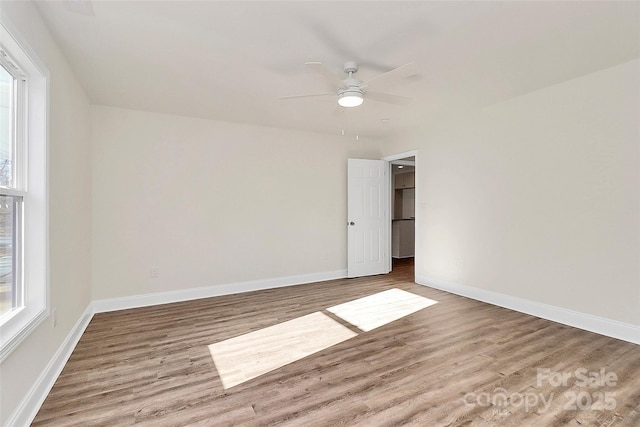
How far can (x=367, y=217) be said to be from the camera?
575cm

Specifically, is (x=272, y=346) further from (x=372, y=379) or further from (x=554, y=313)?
(x=554, y=313)

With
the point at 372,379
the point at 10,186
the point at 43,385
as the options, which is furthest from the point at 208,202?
the point at 372,379

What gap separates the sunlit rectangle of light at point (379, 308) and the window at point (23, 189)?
270 cm

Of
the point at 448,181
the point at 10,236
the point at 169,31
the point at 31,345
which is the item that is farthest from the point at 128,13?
the point at 448,181

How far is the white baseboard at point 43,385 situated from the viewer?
1737mm

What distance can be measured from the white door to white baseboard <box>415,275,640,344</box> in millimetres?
1358

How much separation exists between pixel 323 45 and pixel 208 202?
2850 millimetres

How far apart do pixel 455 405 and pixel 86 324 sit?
365 centimetres

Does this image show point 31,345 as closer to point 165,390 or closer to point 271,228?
point 165,390

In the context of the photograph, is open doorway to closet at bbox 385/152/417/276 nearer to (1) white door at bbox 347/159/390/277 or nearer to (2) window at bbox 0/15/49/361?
(1) white door at bbox 347/159/390/277

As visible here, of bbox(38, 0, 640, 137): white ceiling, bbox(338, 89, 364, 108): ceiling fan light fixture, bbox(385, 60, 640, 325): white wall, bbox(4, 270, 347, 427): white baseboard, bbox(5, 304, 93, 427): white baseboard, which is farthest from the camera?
bbox(385, 60, 640, 325): white wall

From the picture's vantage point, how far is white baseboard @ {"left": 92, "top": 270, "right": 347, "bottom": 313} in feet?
12.9

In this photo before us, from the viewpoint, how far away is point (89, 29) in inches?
89.4

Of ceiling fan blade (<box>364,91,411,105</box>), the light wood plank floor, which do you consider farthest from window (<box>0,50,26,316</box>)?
ceiling fan blade (<box>364,91,411,105</box>)
